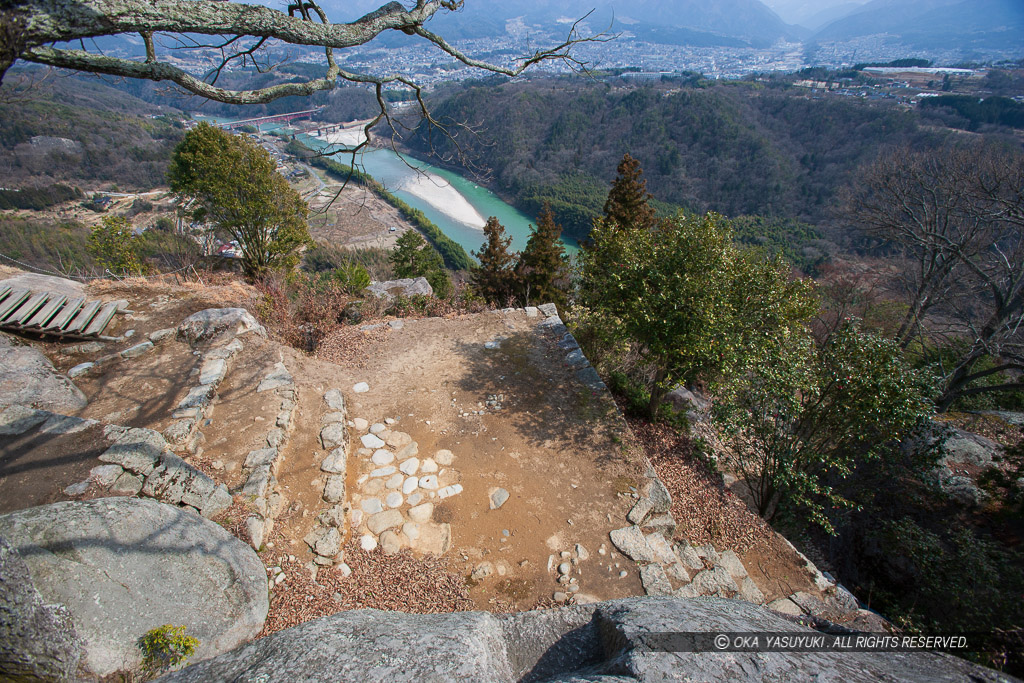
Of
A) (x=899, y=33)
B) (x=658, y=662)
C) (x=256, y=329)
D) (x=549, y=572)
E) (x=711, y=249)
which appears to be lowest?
(x=549, y=572)

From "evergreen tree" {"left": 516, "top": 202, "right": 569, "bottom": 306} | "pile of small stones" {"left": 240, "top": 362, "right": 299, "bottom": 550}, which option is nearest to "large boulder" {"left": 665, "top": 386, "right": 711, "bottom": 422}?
"pile of small stones" {"left": 240, "top": 362, "right": 299, "bottom": 550}

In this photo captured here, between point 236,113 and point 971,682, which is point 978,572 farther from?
point 236,113

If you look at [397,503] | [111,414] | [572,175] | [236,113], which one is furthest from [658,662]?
[236,113]

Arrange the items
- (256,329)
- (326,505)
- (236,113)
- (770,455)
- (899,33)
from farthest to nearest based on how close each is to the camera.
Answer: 1. (899,33)
2. (236,113)
3. (256,329)
4. (770,455)
5. (326,505)

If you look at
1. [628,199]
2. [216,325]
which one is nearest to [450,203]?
[628,199]

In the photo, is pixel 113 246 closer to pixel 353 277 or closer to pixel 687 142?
pixel 353 277

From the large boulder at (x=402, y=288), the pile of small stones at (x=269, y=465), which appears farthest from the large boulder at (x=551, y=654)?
the large boulder at (x=402, y=288)

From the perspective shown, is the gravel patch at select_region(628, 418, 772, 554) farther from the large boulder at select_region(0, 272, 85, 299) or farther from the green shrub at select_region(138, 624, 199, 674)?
the large boulder at select_region(0, 272, 85, 299)

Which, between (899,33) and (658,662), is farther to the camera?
(899,33)
